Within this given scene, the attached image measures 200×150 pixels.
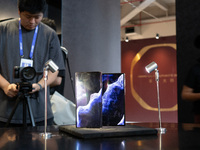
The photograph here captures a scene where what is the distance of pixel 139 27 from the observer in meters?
9.79

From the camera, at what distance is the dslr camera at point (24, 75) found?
4.46ft

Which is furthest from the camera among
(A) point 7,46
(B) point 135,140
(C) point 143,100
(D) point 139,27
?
(D) point 139,27

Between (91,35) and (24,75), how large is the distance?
1.97m

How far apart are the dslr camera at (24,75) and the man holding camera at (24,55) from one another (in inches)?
1.6

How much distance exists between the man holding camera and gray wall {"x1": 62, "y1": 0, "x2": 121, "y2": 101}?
139cm

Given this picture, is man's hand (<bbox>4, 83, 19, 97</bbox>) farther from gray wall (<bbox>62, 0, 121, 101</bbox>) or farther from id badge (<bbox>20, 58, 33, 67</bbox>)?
gray wall (<bbox>62, 0, 121, 101</bbox>)

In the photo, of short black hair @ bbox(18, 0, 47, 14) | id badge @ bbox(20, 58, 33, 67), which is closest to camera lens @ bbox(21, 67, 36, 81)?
id badge @ bbox(20, 58, 33, 67)

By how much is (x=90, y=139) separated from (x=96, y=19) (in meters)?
2.77

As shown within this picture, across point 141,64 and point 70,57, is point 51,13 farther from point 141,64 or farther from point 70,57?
point 141,64

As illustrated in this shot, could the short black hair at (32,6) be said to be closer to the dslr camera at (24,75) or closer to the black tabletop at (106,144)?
the dslr camera at (24,75)

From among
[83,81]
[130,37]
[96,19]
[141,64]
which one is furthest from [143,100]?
[83,81]

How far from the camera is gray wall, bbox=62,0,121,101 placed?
3.01 meters
